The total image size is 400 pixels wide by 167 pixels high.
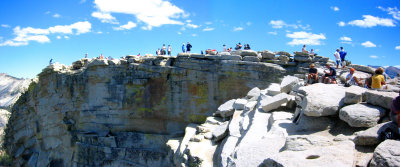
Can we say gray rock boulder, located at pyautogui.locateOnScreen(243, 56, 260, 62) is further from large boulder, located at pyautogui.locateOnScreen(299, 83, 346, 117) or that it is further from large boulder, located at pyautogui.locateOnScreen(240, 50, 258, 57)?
large boulder, located at pyautogui.locateOnScreen(299, 83, 346, 117)

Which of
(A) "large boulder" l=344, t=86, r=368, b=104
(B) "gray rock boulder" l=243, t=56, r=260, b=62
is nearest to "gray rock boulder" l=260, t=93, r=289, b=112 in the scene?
(A) "large boulder" l=344, t=86, r=368, b=104

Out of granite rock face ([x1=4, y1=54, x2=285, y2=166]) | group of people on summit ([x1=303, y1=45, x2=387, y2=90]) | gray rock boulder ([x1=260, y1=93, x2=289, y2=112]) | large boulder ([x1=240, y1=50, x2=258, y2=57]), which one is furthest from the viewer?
granite rock face ([x1=4, y1=54, x2=285, y2=166])

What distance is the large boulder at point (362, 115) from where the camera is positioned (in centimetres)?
521

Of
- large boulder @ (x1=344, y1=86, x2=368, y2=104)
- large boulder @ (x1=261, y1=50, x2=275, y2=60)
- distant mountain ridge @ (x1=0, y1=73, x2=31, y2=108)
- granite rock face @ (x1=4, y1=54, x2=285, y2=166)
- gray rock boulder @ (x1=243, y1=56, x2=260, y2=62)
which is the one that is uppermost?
large boulder @ (x1=261, y1=50, x2=275, y2=60)

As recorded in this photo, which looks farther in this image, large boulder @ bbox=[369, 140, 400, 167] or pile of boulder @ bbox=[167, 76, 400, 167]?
pile of boulder @ bbox=[167, 76, 400, 167]

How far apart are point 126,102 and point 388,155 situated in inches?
691

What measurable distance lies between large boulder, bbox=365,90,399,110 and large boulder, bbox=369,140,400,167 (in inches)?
67.0

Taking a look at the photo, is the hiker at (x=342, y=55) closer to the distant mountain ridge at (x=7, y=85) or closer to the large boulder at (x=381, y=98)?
the large boulder at (x=381, y=98)

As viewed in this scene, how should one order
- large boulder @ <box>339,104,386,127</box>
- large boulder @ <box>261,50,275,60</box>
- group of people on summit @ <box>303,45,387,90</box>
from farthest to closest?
large boulder @ <box>261,50,275,60</box> < group of people on summit @ <box>303,45,387,90</box> < large boulder @ <box>339,104,386,127</box>

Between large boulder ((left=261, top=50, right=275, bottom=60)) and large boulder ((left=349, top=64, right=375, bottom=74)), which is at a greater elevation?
large boulder ((left=261, top=50, right=275, bottom=60))

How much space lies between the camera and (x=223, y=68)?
651 inches

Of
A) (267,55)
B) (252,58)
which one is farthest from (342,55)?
(252,58)

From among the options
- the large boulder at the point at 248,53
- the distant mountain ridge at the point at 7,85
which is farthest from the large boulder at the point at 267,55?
the distant mountain ridge at the point at 7,85

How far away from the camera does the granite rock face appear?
1686cm
